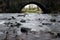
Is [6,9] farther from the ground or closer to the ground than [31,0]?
closer to the ground

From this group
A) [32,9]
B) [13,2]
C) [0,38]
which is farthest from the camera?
[32,9]

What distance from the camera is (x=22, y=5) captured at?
7.38 m

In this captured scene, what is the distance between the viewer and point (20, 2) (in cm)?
736

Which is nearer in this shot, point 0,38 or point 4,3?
point 0,38

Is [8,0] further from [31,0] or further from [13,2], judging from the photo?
[31,0]

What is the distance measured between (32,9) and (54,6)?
3.82 metres

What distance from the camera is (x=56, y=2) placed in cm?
736

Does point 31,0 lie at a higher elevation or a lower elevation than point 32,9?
higher

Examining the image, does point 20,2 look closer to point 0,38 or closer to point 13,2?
point 13,2

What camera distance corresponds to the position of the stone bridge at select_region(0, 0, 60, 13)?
7.35 metres

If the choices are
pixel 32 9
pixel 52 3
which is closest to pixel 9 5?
pixel 52 3

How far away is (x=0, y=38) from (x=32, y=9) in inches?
397

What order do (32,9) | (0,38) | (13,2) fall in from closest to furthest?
(0,38) → (13,2) → (32,9)

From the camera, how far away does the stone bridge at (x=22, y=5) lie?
24.1 ft
